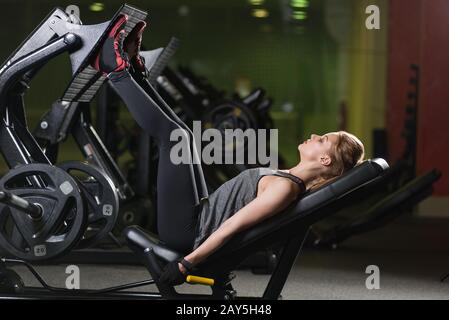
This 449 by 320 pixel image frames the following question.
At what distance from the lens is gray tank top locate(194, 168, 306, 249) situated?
114 inches

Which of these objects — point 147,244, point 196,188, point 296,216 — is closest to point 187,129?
point 196,188

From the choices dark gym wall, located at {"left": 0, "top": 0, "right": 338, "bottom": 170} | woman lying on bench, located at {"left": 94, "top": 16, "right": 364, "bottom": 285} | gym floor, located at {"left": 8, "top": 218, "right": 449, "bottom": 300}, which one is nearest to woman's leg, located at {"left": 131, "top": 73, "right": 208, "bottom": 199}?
woman lying on bench, located at {"left": 94, "top": 16, "right": 364, "bottom": 285}

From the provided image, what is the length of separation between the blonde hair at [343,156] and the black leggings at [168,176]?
415 mm

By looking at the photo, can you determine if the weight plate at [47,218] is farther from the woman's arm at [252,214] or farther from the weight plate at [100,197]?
the woman's arm at [252,214]

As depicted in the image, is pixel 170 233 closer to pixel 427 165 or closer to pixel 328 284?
pixel 328 284

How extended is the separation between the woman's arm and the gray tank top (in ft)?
0.32

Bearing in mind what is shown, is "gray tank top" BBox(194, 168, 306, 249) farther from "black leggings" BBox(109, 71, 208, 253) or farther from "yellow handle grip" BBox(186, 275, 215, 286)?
"yellow handle grip" BBox(186, 275, 215, 286)

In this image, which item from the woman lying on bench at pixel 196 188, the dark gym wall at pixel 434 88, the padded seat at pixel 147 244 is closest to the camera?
the woman lying on bench at pixel 196 188

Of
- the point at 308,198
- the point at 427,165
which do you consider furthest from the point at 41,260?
the point at 427,165

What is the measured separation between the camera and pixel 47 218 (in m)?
3.22

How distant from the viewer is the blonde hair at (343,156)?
2830mm

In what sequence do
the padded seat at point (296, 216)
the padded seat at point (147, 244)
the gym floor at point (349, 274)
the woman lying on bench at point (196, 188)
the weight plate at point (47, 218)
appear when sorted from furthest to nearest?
the gym floor at point (349, 274) < the weight plate at point (47, 218) < the padded seat at point (147, 244) < the woman lying on bench at point (196, 188) < the padded seat at point (296, 216)

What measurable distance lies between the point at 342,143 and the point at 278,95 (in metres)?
6.18

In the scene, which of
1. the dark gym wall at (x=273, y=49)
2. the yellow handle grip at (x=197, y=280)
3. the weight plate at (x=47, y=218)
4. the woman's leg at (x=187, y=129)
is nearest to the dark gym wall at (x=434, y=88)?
the dark gym wall at (x=273, y=49)
